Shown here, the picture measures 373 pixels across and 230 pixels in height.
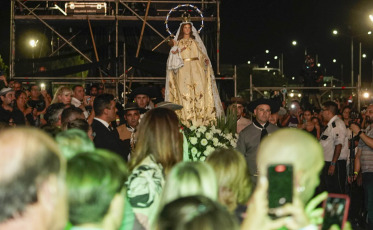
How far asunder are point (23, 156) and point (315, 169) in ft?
4.45

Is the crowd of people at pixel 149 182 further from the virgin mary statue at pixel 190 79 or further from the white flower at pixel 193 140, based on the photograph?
the virgin mary statue at pixel 190 79

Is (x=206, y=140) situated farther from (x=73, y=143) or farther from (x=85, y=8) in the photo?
(x=85, y=8)

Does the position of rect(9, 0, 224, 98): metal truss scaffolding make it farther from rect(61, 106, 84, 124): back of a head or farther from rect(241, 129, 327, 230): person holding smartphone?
rect(241, 129, 327, 230): person holding smartphone

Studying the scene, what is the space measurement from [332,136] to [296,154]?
9732mm

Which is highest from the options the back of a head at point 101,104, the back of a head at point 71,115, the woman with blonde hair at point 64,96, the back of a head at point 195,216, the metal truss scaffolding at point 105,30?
the metal truss scaffolding at point 105,30

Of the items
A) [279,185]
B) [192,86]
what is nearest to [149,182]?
[279,185]

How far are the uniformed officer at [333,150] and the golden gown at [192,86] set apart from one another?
2.47 metres

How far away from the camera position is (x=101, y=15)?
20062 millimetres

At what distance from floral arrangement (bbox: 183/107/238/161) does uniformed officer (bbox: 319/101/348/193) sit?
3102mm

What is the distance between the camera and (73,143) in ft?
13.4

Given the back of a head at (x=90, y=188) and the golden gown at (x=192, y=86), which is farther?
the golden gown at (x=192, y=86)

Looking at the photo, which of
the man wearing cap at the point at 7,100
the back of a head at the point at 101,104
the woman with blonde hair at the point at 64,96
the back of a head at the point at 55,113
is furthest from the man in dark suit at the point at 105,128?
the man wearing cap at the point at 7,100

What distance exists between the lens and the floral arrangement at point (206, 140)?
8.84m

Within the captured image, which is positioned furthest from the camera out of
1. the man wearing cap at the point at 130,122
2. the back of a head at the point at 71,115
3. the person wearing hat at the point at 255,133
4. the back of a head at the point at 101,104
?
the man wearing cap at the point at 130,122
